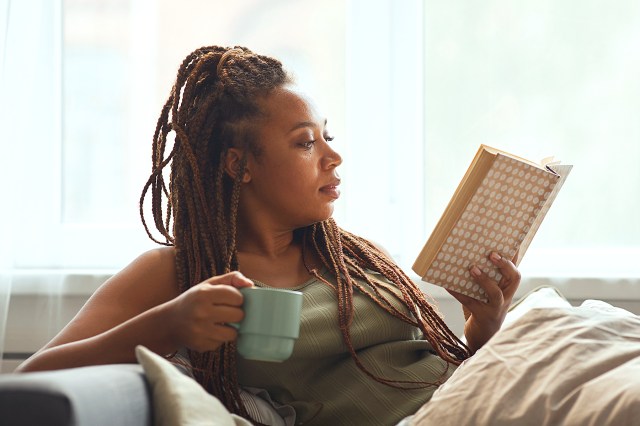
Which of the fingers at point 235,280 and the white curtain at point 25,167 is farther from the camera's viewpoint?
the white curtain at point 25,167

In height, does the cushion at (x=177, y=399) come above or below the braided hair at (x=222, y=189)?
below

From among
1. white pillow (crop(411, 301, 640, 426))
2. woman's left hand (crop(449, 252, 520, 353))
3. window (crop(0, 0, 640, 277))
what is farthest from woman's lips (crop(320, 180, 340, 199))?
window (crop(0, 0, 640, 277))

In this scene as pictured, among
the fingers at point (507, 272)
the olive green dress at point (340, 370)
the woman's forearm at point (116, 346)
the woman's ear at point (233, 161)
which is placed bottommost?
the olive green dress at point (340, 370)

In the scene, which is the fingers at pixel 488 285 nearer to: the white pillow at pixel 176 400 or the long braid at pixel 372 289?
the long braid at pixel 372 289

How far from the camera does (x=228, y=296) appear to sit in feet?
3.49

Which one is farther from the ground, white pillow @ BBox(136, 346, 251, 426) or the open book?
the open book

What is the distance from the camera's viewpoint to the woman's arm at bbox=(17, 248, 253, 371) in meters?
1.08

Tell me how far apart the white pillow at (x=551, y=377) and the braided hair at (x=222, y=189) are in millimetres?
332

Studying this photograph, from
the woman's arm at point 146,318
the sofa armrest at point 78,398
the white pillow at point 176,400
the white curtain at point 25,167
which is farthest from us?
the white curtain at point 25,167

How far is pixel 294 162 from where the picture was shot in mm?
1563

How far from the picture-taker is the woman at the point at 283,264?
4.76 feet

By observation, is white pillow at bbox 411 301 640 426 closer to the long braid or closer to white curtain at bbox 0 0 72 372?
the long braid

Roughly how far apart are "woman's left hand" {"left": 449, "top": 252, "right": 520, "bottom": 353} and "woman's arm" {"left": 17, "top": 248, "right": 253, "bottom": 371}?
0.51m

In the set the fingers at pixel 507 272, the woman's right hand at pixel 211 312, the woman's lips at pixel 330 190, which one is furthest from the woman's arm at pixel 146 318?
the fingers at pixel 507 272
